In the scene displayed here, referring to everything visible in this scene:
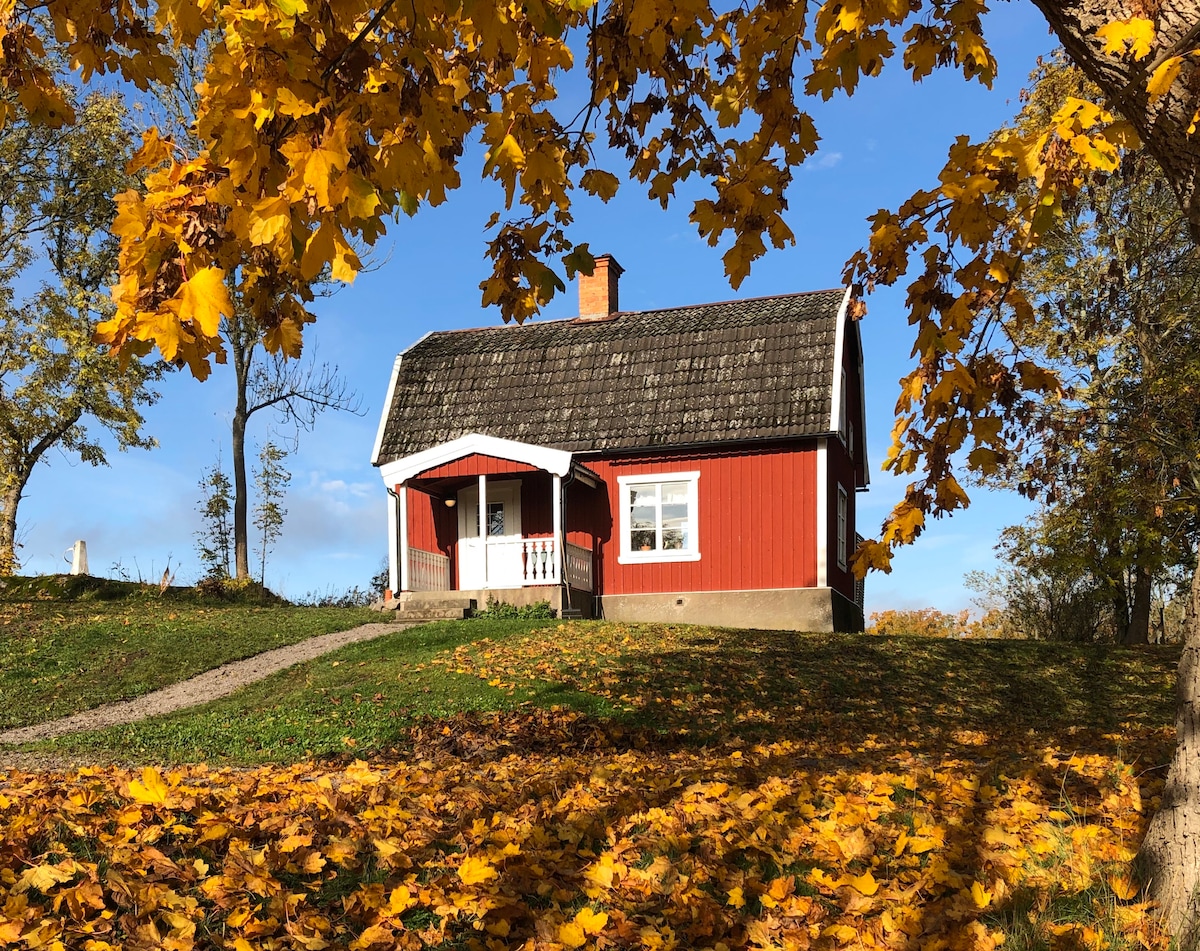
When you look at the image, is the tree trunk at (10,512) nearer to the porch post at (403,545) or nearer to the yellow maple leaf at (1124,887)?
the porch post at (403,545)

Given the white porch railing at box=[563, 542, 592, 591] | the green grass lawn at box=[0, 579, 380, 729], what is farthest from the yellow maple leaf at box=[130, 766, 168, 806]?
the white porch railing at box=[563, 542, 592, 591]

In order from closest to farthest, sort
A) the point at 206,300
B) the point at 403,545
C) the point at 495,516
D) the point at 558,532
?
1. the point at 206,300
2. the point at 558,532
3. the point at 403,545
4. the point at 495,516

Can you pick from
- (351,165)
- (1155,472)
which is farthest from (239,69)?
(1155,472)

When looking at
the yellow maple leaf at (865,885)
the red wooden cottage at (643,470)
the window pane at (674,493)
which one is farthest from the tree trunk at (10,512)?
the yellow maple leaf at (865,885)

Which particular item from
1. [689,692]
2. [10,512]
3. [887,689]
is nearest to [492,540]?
[689,692]

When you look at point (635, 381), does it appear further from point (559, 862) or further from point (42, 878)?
point (42, 878)

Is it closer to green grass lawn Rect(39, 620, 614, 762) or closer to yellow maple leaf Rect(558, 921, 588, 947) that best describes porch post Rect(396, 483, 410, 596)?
green grass lawn Rect(39, 620, 614, 762)

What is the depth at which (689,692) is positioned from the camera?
10664mm

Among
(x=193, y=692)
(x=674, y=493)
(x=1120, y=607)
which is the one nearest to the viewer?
(x=193, y=692)

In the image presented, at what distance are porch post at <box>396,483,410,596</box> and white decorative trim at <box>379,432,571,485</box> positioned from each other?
443mm

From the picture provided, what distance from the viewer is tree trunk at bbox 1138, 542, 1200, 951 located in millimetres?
3492

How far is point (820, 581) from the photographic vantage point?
1792 cm

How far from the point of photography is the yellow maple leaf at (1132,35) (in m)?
4.01

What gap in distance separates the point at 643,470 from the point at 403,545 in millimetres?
4810
